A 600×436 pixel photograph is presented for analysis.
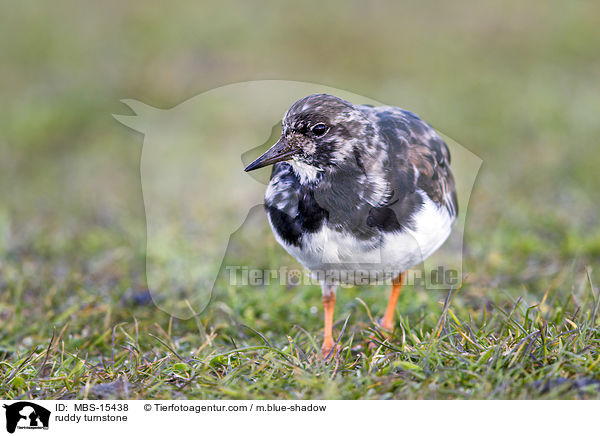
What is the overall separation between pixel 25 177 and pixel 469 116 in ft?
20.0

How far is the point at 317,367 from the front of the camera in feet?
12.0

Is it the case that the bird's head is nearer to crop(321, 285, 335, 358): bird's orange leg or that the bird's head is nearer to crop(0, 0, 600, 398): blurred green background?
crop(321, 285, 335, 358): bird's orange leg

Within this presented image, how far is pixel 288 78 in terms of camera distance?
9672 mm

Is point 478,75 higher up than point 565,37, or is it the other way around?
point 565,37

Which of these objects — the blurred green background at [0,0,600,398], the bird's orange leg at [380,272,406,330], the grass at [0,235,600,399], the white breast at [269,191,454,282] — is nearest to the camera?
the grass at [0,235,600,399]

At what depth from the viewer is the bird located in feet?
12.3

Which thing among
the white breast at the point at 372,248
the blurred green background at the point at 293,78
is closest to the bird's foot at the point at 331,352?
the white breast at the point at 372,248

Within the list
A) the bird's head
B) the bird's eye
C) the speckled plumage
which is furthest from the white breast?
the bird's eye

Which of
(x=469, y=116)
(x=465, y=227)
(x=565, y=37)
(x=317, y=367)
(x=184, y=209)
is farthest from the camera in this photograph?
(x=565, y=37)

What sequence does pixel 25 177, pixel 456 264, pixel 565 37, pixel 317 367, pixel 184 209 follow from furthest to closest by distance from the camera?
pixel 565 37, pixel 25 177, pixel 184 209, pixel 456 264, pixel 317 367

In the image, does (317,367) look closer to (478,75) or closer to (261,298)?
(261,298)

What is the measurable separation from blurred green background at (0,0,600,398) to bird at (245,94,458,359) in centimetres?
155
